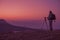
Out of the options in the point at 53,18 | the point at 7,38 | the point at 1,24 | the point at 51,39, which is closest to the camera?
the point at 51,39

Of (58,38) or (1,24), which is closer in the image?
(58,38)

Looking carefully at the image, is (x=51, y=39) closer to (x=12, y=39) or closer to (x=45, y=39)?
(x=45, y=39)

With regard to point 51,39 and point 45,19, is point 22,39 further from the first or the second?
point 45,19

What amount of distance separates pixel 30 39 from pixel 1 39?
2.45 m

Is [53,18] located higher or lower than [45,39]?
higher

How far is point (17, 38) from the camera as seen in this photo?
24.9 m

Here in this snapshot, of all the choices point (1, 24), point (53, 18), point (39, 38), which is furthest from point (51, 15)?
point (1, 24)

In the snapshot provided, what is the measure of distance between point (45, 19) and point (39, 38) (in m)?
7.41

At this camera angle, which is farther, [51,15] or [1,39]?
[51,15]

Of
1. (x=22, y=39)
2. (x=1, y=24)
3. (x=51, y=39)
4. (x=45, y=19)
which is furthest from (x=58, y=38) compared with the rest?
(x=1, y=24)

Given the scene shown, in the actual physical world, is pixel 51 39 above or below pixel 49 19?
below

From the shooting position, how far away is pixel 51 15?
2998cm

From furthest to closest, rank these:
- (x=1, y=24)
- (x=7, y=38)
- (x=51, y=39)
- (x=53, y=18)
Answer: (x=1, y=24), (x=53, y=18), (x=7, y=38), (x=51, y=39)

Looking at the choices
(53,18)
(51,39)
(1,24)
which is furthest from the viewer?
(1,24)
